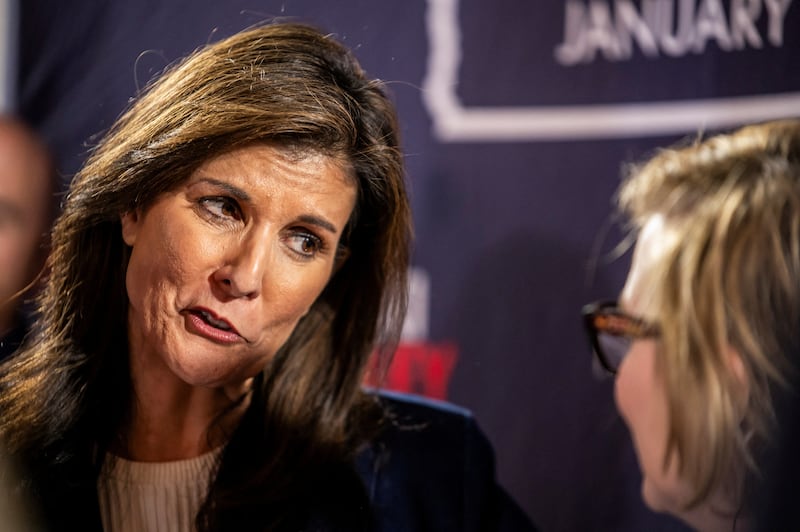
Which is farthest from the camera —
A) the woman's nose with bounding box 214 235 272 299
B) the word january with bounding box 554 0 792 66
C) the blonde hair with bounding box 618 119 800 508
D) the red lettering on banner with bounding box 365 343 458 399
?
the red lettering on banner with bounding box 365 343 458 399

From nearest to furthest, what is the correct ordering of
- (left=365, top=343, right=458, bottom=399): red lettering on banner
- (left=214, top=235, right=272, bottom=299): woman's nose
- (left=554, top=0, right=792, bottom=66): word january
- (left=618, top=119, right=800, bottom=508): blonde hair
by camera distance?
(left=618, top=119, right=800, bottom=508): blonde hair → (left=214, top=235, right=272, bottom=299): woman's nose → (left=554, top=0, right=792, bottom=66): word january → (left=365, top=343, right=458, bottom=399): red lettering on banner

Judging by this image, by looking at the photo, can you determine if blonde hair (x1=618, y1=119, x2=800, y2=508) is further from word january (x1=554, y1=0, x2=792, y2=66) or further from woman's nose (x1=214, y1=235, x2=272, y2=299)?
woman's nose (x1=214, y1=235, x2=272, y2=299)

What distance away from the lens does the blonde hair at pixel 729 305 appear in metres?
0.97

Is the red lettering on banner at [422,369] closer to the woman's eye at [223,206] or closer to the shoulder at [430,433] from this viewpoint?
the shoulder at [430,433]

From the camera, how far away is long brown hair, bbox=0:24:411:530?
118cm

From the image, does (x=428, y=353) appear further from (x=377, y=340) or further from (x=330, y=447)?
(x=330, y=447)

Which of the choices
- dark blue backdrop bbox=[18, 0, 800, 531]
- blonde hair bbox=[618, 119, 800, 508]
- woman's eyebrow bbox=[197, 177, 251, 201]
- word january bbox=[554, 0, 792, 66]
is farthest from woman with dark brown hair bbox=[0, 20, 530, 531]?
blonde hair bbox=[618, 119, 800, 508]

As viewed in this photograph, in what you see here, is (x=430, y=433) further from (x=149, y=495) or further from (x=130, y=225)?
(x=130, y=225)

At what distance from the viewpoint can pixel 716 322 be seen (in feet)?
3.22

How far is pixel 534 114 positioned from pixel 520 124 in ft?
0.08

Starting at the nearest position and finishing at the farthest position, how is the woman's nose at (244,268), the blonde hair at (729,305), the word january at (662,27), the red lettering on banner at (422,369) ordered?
the blonde hair at (729,305)
the woman's nose at (244,268)
the word january at (662,27)
the red lettering on banner at (422,369)

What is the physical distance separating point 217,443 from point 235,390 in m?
0.08

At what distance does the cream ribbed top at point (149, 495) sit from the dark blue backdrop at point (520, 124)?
45 centimetres

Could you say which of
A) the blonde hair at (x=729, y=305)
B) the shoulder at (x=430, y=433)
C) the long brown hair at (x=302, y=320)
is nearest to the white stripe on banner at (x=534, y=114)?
the long brown hair at (x=302, y=320)
